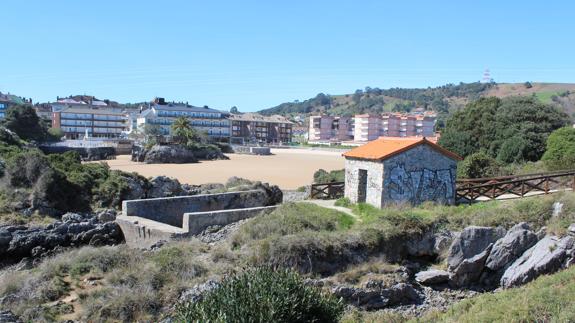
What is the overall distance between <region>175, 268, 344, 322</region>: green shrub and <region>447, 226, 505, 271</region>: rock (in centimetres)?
663

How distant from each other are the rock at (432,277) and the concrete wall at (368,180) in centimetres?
366

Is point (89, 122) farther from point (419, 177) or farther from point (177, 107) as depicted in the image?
point (419, 177)

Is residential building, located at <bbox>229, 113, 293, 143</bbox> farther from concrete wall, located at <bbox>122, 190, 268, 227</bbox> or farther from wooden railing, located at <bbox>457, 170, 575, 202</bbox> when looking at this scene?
wooden railing, located at <bbox>457, 170, 575, 202</bbox>

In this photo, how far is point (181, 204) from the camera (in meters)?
20.0

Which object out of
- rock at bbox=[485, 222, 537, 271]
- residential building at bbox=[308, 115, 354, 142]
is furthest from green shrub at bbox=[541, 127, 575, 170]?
residential building at bbox=[308, 115, 354, 142]

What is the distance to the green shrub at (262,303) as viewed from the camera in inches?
323

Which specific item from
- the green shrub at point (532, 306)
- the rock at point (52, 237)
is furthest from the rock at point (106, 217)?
the green shrub at point (532, 306)

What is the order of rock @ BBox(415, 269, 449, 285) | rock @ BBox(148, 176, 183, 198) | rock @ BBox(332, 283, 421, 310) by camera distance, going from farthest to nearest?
rock @ BBox(148, 176, 183, 198)
rock @ BBox(415, 269, 449, 285)
rock @ BBox(332, 283, 421, 310)

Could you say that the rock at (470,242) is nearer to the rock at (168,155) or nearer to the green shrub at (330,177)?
the green shrub at (330,177)

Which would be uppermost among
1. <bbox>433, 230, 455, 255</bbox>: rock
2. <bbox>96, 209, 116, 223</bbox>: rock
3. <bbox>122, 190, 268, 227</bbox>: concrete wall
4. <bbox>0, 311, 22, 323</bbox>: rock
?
<bbox>122, 190, 268, 227</bbox>: concrete wall

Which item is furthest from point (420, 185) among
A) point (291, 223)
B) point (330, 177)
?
point (330, 177)

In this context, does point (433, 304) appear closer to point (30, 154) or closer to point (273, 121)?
point (30, 154)

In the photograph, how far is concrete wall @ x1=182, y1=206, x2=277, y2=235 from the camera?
16562 mm

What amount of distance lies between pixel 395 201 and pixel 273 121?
126 m
